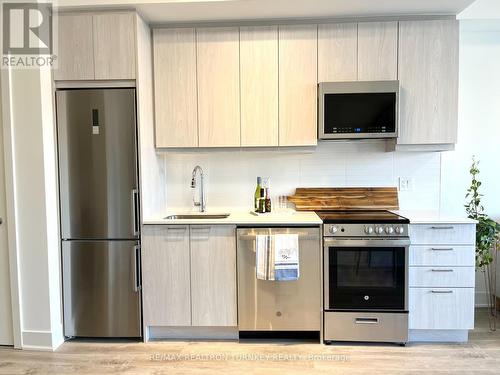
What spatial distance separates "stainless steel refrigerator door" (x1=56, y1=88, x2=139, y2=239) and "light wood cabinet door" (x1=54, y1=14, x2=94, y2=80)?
0.45 feet

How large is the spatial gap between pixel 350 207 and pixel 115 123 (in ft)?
6.74

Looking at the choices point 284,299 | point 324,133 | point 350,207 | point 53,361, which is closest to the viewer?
point 53,361

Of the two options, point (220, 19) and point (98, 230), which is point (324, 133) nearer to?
point (220, 19)

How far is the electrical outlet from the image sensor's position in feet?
9.94

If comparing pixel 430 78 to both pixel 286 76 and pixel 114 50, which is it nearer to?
pixel 286 76

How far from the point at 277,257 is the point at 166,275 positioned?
85 centimetres

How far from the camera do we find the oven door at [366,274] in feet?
7.96

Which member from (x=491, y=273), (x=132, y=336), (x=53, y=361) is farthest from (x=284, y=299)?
(x=491, y=273)

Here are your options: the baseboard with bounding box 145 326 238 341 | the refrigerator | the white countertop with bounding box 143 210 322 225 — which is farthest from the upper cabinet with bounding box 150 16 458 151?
the baseboard with bounding box 145 326 238 341

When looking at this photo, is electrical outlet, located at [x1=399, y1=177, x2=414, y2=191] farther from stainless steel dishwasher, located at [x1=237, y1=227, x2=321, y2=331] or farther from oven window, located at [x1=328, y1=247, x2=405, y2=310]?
stainless steel dishwasher, located at [x1=237, y1=227, x2=321, y2=331]

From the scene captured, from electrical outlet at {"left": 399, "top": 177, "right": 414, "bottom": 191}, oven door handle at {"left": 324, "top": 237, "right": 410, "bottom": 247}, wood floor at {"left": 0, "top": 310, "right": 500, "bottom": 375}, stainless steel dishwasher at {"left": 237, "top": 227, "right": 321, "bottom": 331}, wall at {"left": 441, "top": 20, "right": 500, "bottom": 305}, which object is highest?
wall at {"left": 441, "top": 20, "right": 500, "bottom": 305}

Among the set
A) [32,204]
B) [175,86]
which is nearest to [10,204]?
[32,204]

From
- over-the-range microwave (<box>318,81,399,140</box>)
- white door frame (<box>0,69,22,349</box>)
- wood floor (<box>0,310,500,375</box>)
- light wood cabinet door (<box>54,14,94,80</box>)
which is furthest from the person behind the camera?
over-the-range microwave (<box>318,81,399,140</box>)

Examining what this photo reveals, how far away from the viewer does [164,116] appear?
9.15 feet
